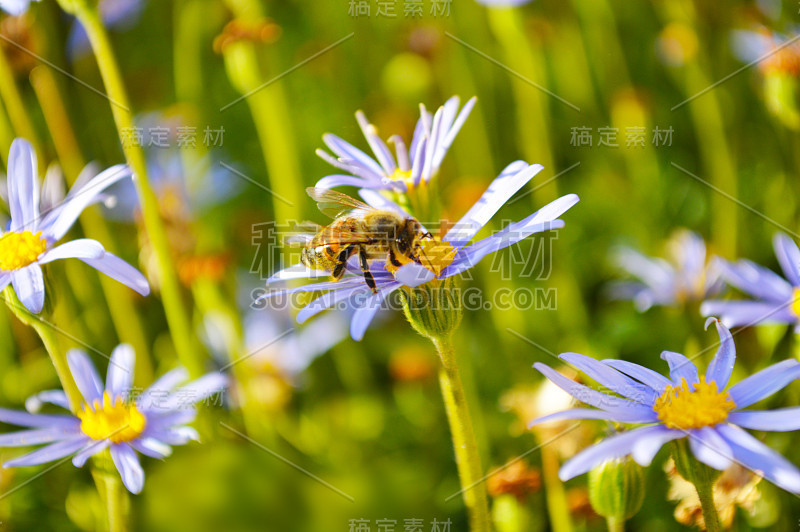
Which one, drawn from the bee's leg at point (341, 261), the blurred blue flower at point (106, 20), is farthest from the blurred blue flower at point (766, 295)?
the blurred blue flower at point (106, 20)

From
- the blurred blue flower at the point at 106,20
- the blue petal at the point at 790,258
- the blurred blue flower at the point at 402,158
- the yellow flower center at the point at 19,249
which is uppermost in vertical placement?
the blurred blue flower at the point at 106,20

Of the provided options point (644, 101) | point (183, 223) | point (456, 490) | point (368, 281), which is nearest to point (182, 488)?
point (368, 281)

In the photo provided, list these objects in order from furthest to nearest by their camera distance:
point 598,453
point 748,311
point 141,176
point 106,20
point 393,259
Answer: point 106,20 < point 141,176 < point 748,311 < point 393,259 < point 598,453

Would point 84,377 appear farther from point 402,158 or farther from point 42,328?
point 402,158

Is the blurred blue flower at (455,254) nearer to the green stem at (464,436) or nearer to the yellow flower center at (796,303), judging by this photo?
the green stem at (464,436)

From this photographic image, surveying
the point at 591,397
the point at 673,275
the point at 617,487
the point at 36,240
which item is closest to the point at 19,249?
the point at 36,240

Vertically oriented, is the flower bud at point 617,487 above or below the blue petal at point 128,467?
below

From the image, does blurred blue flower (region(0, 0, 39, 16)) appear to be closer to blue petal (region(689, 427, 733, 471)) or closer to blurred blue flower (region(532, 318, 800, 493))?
blurred blue flower (region(532, 318, 800, 493))
